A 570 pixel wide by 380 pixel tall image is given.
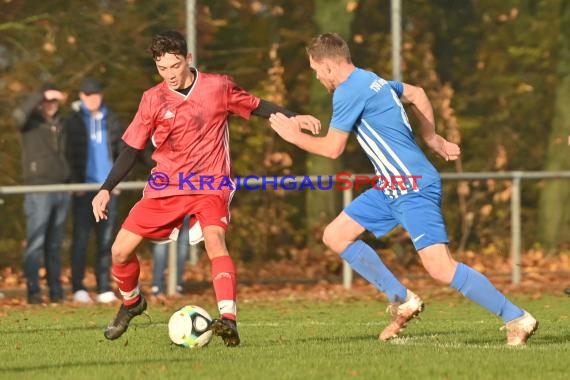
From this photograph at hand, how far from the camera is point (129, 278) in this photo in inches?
416

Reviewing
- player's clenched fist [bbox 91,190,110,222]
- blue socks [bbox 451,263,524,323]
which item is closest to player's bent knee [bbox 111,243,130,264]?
player's clenched fist [bbox 91,190,110,222]

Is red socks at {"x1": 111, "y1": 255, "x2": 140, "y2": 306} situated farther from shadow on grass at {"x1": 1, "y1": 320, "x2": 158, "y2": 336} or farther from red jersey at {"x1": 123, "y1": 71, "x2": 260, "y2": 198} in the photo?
shadow on grass at {"x1": 1, "y1": 320, "x2": 158, "y2": 336}

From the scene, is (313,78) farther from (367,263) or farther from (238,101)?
(367,263)

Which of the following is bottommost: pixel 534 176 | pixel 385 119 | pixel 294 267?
pixel 294 267

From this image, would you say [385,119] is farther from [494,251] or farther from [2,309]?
[494,251]

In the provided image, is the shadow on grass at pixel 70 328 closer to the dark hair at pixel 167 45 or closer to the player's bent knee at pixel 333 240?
the player's bent knee at pixel 333 240

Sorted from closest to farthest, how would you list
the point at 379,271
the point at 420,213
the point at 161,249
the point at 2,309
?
the point at 420,213, the point at 379,271, the point at 2,309, the point at 161,249

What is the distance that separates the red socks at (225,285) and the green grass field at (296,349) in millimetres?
251

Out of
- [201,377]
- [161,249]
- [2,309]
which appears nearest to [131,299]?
[201,377]

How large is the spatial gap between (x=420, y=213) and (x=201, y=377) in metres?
1.98

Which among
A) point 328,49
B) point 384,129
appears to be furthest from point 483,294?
→ point 328,49

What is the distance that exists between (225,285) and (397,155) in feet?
4.35

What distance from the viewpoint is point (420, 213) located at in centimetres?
971

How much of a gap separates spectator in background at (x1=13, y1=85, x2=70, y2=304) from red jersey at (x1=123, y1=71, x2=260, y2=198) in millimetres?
4737
